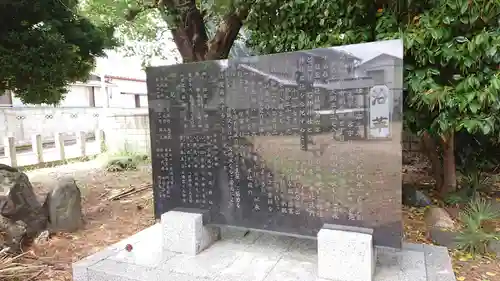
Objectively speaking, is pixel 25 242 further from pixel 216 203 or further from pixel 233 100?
pixel 233 100

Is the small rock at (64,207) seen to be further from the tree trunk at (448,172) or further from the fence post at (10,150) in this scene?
the fence post at (10,150)

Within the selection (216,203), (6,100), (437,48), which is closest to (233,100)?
(216,203)

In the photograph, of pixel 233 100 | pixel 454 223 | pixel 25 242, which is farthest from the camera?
pixel 454 223

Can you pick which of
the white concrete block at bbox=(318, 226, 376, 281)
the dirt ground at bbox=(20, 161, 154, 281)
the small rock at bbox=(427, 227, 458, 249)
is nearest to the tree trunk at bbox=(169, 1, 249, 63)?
the dirt ground at bbox=(20, 161, 154, 281)

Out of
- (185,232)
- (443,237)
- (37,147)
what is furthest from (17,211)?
(37,147)

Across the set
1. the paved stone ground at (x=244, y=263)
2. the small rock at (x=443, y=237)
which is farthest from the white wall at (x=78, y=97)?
the small rock at (x=443, y=237)

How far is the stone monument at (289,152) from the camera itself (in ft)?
9.29

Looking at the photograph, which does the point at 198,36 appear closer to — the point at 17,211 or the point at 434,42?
the point at 17,211

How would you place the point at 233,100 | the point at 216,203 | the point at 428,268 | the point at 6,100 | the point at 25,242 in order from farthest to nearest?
the point at 6,100, the point at 25,242, the point at 216,203, the point at 233,100, the point at 428,268

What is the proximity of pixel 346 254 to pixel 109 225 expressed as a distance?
12.7 feet

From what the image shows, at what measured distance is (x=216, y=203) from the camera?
3633mm

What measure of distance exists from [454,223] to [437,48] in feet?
9.12

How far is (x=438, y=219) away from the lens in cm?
483

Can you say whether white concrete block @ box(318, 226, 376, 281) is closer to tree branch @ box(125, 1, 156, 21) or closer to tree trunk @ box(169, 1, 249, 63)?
tree trunk @ box(169, 1, 249, 63)
